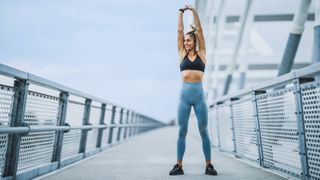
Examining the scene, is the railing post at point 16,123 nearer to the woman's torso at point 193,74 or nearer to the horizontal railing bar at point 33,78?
the horizontal railing bar at point 33,78

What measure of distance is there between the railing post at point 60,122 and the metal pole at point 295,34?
216 inches

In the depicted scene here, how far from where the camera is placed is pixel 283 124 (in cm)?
303

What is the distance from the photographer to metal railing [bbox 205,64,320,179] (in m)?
2.50

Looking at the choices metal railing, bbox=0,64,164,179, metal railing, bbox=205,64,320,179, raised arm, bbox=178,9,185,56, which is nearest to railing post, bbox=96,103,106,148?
metal railing, bbox=0,64,164,179

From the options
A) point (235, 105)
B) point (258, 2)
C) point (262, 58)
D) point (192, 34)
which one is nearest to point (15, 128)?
point (192, 34)

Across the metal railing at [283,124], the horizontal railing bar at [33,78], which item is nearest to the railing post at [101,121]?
the horizontal railing bar at [33,78]

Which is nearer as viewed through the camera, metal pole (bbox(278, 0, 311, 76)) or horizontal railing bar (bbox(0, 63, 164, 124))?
horizontal railing bar (bbox(0, 63, 164, 124))

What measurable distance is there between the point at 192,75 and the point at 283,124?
111cm

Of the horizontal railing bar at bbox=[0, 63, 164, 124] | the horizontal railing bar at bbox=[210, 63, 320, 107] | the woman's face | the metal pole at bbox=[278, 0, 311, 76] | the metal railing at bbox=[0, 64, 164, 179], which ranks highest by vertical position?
the metal pole at bbox=[278, 0, 311, 76]

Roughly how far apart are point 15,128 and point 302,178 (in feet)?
8.75

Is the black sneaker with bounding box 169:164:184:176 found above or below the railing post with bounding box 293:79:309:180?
below

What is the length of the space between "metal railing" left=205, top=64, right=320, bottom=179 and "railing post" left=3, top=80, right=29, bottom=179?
2565 mm

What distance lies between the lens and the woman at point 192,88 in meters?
3.29

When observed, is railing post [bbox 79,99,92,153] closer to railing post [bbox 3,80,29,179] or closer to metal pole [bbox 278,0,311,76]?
railing post [bbox 3,80,29,179]
